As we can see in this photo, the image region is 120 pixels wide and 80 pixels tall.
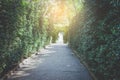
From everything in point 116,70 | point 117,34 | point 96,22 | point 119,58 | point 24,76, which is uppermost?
point 96,22

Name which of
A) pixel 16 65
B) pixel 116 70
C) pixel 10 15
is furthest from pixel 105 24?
pixel 16 65

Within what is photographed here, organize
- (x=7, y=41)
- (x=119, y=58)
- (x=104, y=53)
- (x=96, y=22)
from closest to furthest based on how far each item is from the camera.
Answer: (x=119, y=58) → (x=104, y=53) → (x=7, y=41) → (x=96, y=22)

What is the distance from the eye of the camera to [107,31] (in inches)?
253

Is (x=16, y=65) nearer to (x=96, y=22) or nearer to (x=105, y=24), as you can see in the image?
(x=96, y=22)

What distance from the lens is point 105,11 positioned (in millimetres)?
7082

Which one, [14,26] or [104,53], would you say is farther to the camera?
[14,26]

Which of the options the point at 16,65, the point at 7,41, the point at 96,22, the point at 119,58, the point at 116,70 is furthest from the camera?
the point at 16,65

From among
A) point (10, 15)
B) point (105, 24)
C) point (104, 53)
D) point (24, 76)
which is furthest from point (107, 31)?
point (24, 76)

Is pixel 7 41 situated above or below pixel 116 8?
below

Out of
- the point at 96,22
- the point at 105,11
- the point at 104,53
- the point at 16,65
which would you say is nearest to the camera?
the point at 104,53

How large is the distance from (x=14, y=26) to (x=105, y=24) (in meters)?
3.67

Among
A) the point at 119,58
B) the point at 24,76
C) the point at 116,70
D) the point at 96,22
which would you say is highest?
the point at 96,22

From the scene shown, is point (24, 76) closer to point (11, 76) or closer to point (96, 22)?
point (11, 76)

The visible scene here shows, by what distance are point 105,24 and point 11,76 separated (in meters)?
4.44
